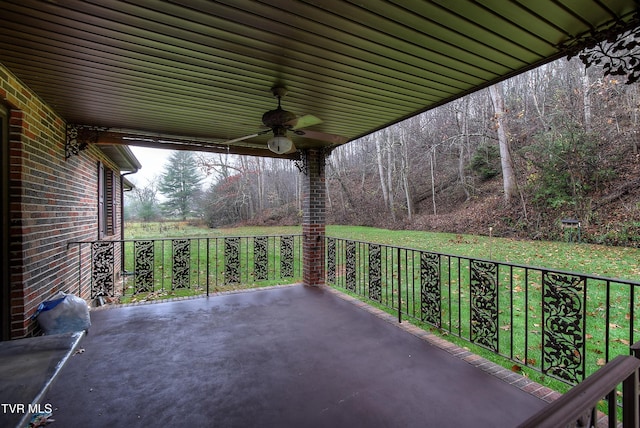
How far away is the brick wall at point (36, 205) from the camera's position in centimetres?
262

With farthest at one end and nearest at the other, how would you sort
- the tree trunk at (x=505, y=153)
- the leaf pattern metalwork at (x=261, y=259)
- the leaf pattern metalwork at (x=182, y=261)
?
the tree trunk at (x=505, y=153) < the leaf pattern metalwork at (x=261, y=259) < the leaf pattern metalwork at (x=182, y=261)

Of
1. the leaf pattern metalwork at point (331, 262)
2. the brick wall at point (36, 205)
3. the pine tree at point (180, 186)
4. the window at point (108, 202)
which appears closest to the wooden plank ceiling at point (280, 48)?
the brick wall at point (36, 205)

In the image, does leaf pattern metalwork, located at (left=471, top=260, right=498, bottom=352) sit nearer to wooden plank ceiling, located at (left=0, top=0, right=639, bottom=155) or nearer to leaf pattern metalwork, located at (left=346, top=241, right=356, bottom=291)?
wooden plank ceiling, located at (left=0, top=0, right=639, bottom=155)

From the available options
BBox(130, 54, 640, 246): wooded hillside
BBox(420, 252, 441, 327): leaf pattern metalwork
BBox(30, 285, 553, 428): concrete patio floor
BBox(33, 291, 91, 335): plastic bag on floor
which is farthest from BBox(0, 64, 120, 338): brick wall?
BBox(130, 54, 640, 246): wooded hillside

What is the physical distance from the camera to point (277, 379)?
7.86 ft

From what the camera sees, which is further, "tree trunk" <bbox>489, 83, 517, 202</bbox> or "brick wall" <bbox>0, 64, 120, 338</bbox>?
"tree trunk" <bbox>489, 83, 517, 202</bbox>

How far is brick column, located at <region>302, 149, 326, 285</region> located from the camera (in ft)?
17.4

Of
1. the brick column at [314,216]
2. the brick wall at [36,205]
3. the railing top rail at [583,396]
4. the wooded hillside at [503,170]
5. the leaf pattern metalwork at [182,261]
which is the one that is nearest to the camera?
the railing top rail at [583,396]

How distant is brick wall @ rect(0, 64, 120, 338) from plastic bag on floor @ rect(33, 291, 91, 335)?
74 millimetres

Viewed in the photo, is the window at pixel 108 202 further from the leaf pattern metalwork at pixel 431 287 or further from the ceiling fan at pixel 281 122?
the leaf pattern metalwork at pixel 431 287

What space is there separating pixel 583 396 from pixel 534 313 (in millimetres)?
3703

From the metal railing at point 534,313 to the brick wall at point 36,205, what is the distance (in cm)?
360

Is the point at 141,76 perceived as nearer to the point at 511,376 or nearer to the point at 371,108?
the point at 371,108

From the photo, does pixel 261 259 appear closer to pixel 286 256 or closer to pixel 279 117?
pixel 286 256
